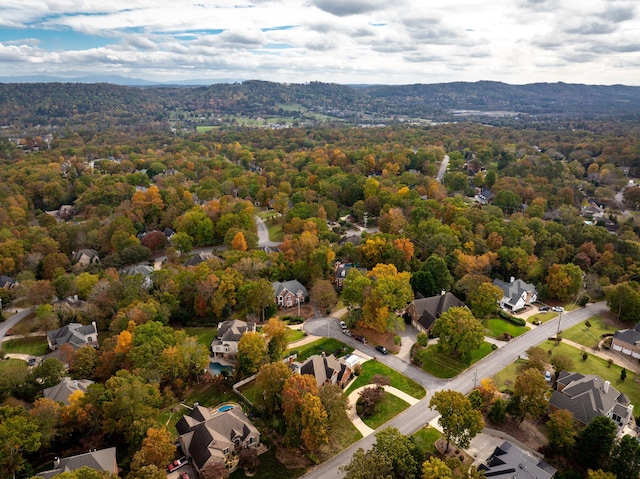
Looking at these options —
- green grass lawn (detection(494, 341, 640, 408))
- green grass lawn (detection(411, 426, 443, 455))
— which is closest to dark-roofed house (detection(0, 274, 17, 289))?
green grass lawn (detection(411, 426, 443, 455))

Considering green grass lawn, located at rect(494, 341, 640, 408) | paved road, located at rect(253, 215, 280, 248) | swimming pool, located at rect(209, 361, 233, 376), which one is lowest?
swimming pool, located at rect(209, 361, 233, 376)

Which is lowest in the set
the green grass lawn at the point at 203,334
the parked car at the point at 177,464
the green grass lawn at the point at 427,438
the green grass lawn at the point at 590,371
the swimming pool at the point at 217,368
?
the green grass lawn at the point at 203,334

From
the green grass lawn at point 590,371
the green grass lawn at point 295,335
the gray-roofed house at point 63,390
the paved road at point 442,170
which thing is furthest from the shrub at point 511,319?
the paved road at point 442,170

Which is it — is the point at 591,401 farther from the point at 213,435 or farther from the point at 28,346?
the point at 28,346

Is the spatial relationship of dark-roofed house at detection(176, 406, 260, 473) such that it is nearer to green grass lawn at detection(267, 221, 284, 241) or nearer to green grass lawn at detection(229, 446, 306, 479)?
green grass lawn at detection(229, 446, 306, 479)

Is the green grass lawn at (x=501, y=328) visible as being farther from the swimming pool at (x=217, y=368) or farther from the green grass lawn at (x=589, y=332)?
the swimming pool at (x=217, y=368)

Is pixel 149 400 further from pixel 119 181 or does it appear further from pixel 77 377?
pixel 119 181

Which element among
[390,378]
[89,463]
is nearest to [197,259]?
[390,378]

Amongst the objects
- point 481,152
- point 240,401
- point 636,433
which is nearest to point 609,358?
point 636,433
